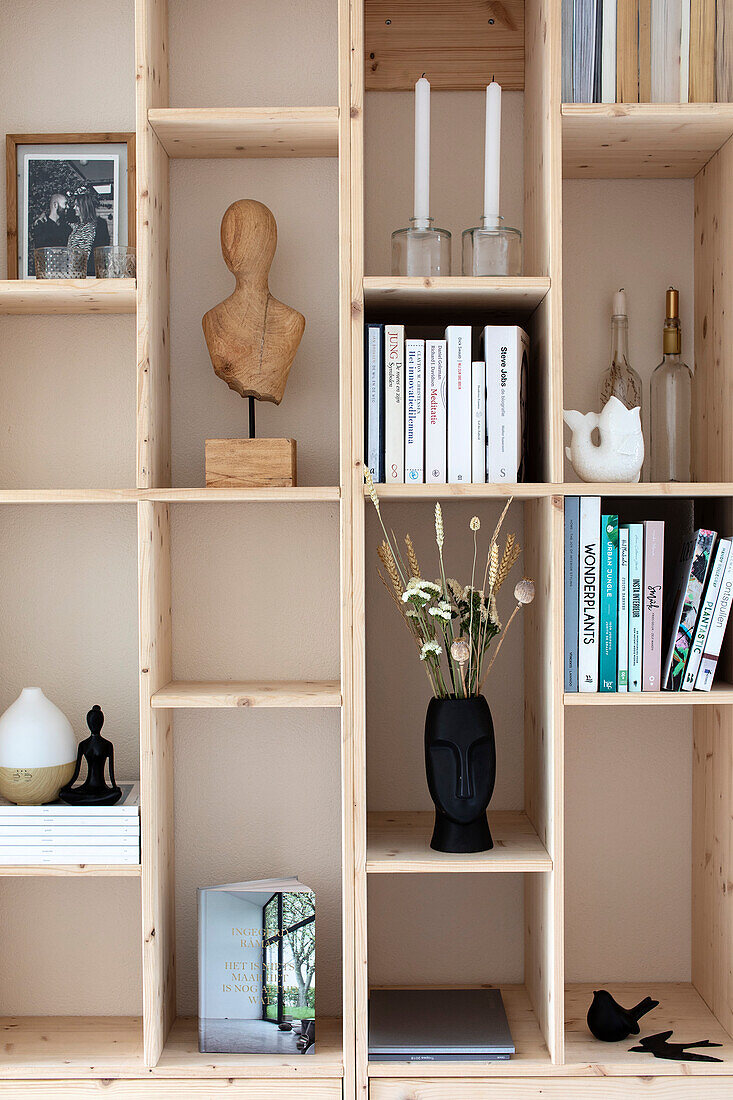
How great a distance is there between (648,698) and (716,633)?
0.17m

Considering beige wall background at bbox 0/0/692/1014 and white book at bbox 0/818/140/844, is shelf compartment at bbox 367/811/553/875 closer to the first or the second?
beige wall background at bbox 0/0/692/1014

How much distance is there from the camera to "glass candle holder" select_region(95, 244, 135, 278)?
1.68 metres

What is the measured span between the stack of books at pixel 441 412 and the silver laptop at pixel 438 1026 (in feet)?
3.07

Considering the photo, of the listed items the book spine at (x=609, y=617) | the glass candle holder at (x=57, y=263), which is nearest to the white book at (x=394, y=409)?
the book spine at (x=609, y=617)

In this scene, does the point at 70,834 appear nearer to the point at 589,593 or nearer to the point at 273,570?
the point at 273,570

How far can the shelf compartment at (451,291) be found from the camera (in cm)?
158

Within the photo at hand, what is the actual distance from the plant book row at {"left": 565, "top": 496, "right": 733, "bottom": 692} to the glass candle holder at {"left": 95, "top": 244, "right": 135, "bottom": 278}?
33.9 inches

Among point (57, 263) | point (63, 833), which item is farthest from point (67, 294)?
point (63, 833)

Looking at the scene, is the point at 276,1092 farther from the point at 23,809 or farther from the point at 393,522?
the point at 393,522

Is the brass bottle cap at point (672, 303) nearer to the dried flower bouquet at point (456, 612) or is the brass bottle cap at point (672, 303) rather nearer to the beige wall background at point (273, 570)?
the beige wall background at point (273, 570)

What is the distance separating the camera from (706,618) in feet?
5.37

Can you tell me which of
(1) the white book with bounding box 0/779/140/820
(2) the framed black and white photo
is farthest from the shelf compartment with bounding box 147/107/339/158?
(1) the white book with bounding box 0/779/140/820

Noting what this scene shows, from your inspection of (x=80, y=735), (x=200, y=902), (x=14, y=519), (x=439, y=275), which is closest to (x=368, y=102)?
(x=439, y=275)

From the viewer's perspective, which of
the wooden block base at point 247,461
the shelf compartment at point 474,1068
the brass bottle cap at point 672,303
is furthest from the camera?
the brass bottle cap at point 672,303
